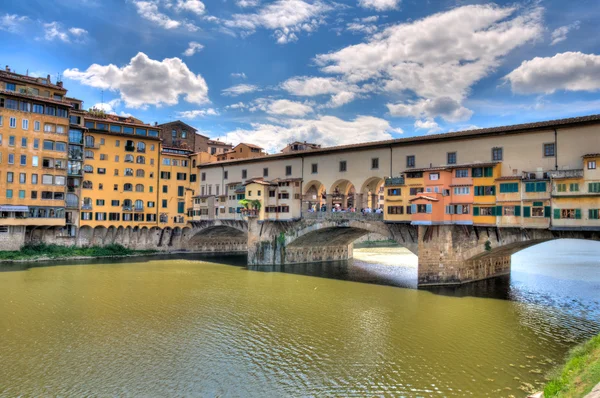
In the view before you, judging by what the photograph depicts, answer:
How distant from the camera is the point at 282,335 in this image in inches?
914

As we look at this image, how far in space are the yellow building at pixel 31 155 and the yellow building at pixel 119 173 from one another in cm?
485

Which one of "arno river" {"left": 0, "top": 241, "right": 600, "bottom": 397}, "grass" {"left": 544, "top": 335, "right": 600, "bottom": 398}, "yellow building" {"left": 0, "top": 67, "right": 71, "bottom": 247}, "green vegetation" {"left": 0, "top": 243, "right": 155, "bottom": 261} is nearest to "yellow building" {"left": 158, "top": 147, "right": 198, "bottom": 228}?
"green vegetation" {"left": 0, "top": 243, "right": 155, "bottom": 261}

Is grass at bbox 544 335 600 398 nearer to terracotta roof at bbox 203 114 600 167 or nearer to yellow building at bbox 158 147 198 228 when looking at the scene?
terracotta roof at bbox 203 114 600 167

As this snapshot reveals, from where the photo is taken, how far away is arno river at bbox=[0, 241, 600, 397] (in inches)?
664

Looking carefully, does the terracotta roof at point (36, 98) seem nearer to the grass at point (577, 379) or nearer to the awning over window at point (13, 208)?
the awning over window at point (13, 208)

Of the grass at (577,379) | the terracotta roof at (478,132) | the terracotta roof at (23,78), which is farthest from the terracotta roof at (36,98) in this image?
the grass at (577,379)

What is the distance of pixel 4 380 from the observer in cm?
1670

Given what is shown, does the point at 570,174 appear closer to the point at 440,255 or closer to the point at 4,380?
the point at 440,255

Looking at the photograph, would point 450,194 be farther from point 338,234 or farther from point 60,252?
point 60,252

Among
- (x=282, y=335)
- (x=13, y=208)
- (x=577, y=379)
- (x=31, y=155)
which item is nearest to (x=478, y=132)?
(x=282, y=335)

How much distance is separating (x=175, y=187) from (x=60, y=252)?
1913 cm

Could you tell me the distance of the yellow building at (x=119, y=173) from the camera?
5881 cm

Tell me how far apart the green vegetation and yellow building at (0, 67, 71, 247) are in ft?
5.65

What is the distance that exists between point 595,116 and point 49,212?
59511mm
